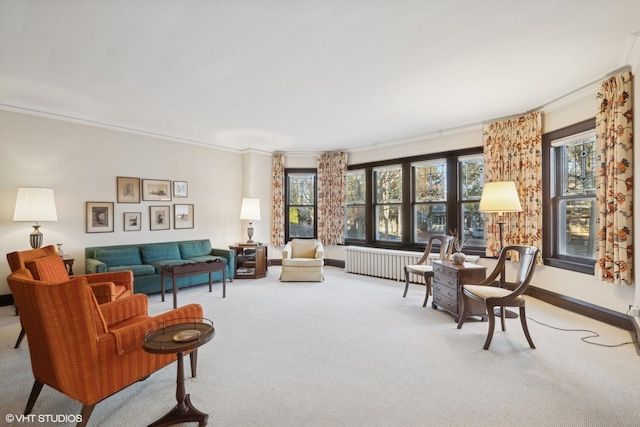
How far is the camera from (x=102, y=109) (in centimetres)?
453

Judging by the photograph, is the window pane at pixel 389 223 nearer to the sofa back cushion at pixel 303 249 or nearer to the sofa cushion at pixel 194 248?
the sofa back cushion at pixel 303 249

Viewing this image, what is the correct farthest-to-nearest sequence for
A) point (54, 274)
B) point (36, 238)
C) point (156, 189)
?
1. point (156, 189)
2. point (36, 238)
3. point (54, 274)

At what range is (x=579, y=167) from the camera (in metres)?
4.13

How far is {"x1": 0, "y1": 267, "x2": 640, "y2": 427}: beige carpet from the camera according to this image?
198cm

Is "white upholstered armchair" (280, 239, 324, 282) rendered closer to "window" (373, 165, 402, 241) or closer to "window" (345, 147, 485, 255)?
"window" (345, 147, 485, 255)

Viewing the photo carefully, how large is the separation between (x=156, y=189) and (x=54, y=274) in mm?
3371

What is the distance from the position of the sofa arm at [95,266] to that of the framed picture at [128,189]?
1.15 m

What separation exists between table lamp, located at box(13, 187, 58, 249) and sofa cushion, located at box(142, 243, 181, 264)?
1392mm

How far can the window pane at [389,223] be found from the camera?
650 centimetres

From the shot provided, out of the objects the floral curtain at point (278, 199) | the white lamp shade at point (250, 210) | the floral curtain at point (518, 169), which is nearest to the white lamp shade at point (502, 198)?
the floral curtain at point (518, 169)

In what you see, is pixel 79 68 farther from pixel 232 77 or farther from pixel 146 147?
pixel 146 147

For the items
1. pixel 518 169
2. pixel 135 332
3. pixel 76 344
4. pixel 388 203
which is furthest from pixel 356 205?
pixel 76 344

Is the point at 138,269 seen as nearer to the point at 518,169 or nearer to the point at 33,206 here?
the point at 33,206

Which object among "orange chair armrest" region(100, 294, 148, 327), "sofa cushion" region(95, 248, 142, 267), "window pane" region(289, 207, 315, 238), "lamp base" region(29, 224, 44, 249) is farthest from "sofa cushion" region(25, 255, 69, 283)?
"window pane" region(289, 207, 315, 238)
